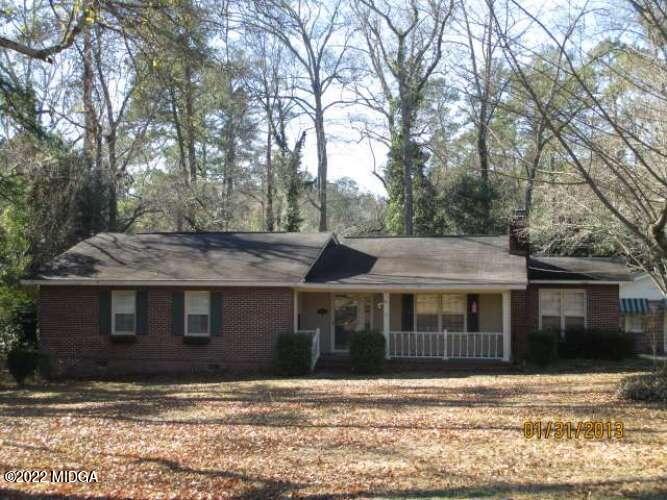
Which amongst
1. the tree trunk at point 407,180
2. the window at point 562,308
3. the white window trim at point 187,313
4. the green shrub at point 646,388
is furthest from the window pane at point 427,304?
the tree trunk at point 407,180

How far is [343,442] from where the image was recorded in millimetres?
9938

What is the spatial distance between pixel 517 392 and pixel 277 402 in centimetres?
466

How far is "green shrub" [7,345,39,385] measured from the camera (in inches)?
775

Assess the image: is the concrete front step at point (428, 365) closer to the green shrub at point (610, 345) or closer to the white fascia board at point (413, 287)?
the white fascia board at point (413, 287)

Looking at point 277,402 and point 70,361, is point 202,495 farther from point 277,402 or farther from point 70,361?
point 70,361

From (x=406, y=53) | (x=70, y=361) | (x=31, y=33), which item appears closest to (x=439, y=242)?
(x=406, y=53)

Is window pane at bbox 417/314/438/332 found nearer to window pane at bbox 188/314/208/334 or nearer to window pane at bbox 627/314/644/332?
window pane at bbox 188/314/208/334

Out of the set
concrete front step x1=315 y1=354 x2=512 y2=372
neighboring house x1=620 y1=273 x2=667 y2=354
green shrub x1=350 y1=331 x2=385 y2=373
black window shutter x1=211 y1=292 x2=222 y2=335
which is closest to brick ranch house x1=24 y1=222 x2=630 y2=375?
black window shutter x1=211 y1=292 x2=222 y2=335

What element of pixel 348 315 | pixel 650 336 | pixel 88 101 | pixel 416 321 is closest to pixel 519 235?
pixel 416 321

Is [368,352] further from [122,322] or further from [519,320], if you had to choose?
[122,322]

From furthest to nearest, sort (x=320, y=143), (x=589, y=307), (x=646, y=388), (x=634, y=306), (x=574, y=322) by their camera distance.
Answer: (x=320, y=143) < (x=634, y=306) < (x=574, y=322) < (x=589, y=307) < (x=646, y=388)

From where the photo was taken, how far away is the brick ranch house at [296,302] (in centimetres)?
1984

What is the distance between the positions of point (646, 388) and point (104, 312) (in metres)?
14.3
